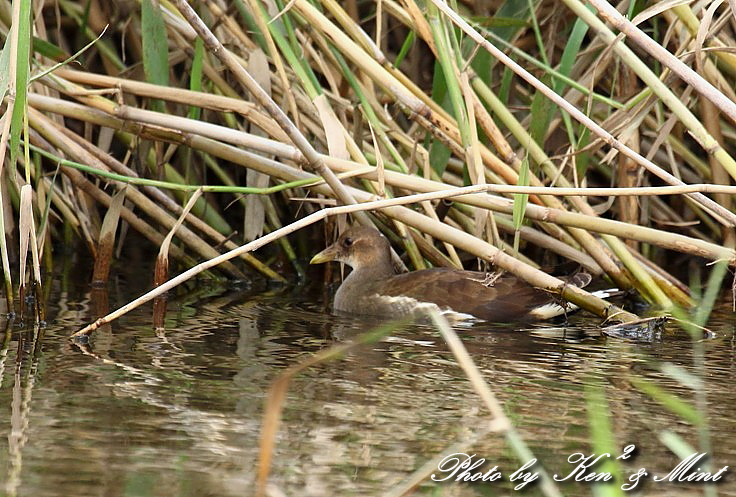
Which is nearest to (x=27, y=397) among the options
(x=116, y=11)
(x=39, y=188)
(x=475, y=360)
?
(x=475, y=360)

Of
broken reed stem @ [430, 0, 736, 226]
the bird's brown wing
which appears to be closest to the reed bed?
broken reed stem @ [430, 0, 736, 226]

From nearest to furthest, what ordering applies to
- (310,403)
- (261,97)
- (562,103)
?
1. (310,403)
2. (562,103)
3. (261,97)

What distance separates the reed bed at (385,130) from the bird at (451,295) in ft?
0.55

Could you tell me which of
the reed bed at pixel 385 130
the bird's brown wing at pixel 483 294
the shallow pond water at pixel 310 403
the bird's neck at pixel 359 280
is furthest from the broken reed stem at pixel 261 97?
the bird's neck at pixel 359 280

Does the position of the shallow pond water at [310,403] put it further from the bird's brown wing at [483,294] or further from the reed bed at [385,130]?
the reed bed at [385,130]

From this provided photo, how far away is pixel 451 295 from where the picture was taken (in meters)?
5.67

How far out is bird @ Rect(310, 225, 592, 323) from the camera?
18.6 feet

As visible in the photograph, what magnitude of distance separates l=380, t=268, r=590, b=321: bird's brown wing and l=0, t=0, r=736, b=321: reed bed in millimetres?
160

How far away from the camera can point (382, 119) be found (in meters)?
5.77

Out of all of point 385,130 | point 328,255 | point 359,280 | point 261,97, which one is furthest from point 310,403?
point 328,255

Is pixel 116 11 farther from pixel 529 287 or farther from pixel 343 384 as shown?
pixel 343 384

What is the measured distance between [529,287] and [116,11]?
9.15 feet

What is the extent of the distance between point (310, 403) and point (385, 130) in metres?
2.24

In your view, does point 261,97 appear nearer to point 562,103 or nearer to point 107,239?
point 562,103
